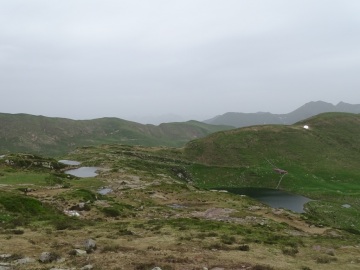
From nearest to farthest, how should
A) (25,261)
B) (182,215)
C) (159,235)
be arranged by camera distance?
(25,261)
(159,235)
(182,215)

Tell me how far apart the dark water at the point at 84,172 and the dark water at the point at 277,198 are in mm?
44600

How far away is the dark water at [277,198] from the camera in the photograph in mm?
88206

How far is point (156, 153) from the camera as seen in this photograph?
147000 mm

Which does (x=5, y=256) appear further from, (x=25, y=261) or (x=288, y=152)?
(x=288, y=152)

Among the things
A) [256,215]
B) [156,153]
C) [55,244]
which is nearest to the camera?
[55,244]

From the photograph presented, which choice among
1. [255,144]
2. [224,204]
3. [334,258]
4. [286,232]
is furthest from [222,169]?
[334,258]

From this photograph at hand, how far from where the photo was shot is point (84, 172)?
93875 mm

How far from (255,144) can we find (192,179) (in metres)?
43.3

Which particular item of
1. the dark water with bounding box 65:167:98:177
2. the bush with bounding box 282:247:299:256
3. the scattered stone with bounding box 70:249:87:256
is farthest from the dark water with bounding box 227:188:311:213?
the scattered stone with bounding box 70:249:87:256

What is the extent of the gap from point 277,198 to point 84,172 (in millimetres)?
54482

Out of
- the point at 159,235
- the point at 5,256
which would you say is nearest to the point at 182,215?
the point at 159,235

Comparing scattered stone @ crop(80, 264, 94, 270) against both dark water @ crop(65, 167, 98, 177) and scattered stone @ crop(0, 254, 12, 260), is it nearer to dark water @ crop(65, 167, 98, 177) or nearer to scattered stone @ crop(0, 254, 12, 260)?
scattered stone @ crop(0, 254, 12, 260)

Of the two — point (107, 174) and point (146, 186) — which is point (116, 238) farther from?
point (107, 174)

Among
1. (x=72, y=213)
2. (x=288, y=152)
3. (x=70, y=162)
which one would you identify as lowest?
(x=72, y=213)
